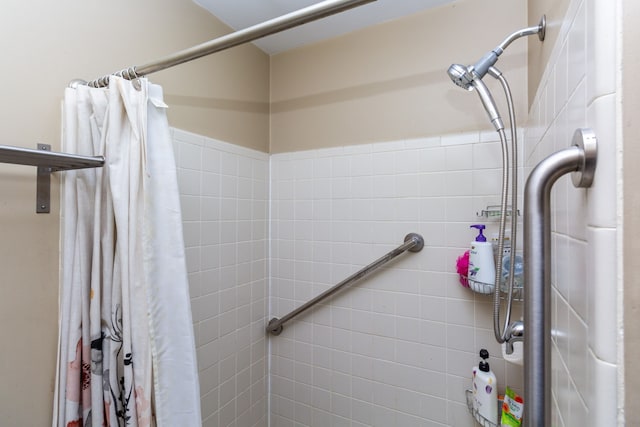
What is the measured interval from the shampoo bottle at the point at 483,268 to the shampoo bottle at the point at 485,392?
0.25 meters

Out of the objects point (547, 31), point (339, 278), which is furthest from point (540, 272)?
point (339, 278)

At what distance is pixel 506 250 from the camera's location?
979mm

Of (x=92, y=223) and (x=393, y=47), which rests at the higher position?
(x=393, y=47)

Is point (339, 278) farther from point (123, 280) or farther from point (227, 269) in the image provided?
point (123, 280)

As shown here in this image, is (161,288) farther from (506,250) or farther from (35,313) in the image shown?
(506,250)

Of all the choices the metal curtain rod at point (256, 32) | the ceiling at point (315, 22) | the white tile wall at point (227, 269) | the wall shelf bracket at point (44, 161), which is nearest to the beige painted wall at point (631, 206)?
the metal curtain rod at point (256, 32)

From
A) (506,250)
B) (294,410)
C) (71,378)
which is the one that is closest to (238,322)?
(294,410)

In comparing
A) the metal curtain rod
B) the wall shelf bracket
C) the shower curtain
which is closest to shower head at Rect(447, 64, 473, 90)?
the metal curtain rod

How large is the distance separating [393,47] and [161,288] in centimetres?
128

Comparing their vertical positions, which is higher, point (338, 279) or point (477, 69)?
point (477, 69)

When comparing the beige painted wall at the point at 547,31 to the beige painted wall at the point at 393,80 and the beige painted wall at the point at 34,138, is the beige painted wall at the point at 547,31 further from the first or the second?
the beige painted wall at the point at 34,138

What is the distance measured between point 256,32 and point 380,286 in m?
1.03

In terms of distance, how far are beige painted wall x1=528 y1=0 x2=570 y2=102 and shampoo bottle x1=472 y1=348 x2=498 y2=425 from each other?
3.08 ft

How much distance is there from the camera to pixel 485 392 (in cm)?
100
